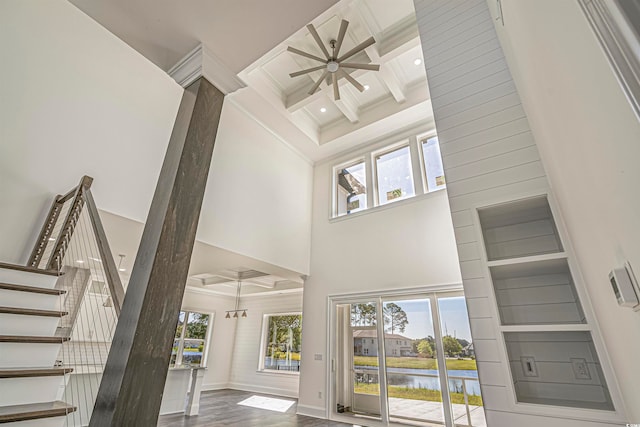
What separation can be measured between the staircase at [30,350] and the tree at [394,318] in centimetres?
441

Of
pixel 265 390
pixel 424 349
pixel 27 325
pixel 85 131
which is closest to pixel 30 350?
pixel 27 325

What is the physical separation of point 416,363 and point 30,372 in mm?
4623

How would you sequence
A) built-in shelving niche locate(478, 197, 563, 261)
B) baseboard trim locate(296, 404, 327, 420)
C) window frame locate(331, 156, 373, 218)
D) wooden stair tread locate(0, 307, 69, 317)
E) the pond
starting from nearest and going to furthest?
wooden stair tread locate(0, 307, 69, 317) < built-in shelving niche locate(478, 197, 563, 261) < the pond < baseboard trim locate(296, 404, 327, 420) < window frame locate(331, 156, 373, 218)

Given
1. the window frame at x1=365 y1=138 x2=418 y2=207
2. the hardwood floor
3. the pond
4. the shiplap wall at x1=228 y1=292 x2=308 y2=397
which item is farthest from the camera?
the shiplap wall at x1=228 y1=292 x2=308 y2=397

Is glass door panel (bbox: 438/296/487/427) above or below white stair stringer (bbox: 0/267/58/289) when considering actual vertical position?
below

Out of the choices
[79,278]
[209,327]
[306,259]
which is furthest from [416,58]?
[209,327]

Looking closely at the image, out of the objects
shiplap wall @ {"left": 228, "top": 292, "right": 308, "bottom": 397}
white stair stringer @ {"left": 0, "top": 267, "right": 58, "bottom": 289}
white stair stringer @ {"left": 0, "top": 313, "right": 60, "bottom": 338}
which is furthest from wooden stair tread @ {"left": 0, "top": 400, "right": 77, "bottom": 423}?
shiplap wall @ {"left": 228, "top": 292, "right": 308, "bottom": 397}

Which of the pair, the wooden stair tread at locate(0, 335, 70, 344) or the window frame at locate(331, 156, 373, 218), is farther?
the window frame at locate(331, 156, 373, 218)

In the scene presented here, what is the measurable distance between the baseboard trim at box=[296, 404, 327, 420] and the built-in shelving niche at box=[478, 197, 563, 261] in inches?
169

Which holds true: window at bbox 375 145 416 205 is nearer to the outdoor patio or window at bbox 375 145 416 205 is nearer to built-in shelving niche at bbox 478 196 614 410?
built-in shelving niche at bbox 478 196 614 410

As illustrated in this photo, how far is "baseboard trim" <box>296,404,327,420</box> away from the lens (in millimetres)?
5328

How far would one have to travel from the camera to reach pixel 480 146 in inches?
111

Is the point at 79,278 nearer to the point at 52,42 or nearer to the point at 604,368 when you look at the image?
the point at 52,42

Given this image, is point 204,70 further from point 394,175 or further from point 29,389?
point 394,175
